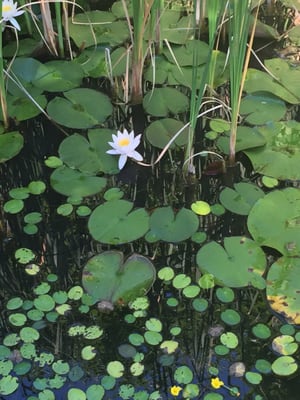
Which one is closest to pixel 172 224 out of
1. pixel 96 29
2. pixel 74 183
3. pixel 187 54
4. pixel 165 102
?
pixel 74 183

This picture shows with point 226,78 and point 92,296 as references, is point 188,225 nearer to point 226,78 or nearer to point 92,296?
point 92,296

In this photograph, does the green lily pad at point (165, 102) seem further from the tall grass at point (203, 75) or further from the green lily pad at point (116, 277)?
the green lily pad at point (116, 277)

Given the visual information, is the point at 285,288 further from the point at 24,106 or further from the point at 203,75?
the point at 24,106

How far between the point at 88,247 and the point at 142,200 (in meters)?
0.23

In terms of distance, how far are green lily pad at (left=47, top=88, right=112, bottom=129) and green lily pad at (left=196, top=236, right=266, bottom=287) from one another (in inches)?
25.4

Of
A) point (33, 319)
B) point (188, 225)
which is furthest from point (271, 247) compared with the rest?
point (33, 319)

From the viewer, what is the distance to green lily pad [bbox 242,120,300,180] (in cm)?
169

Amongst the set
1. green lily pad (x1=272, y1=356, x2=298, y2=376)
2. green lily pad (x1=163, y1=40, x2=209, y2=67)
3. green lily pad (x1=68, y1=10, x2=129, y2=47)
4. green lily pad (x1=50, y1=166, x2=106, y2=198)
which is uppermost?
green lily pad (x1=68, y1=10, x2=129, y2=47)

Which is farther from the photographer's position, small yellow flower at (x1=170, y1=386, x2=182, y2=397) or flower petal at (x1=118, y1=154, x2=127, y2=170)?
flower petal at (x1=118, y1=154, x2=127, y2=170)

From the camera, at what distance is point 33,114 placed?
6.22 ft

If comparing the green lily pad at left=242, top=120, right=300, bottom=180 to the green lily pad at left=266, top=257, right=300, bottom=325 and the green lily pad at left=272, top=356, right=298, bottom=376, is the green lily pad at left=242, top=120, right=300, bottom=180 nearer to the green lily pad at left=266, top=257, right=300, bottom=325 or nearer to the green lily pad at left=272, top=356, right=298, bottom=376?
the green lily pad at left=266, top=257, right=300, bottom=325

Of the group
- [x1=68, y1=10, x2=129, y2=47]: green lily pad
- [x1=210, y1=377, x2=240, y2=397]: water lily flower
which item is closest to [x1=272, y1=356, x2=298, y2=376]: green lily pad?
[x1=210, y1=377, x2=240, y2=397]: water lily flower

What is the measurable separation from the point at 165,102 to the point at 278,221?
64 centimetres

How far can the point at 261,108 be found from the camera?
1.90 metres
